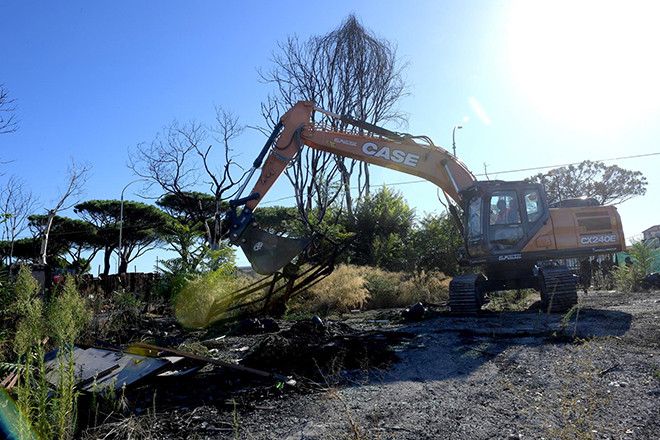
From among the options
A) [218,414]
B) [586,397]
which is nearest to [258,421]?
[218,414]

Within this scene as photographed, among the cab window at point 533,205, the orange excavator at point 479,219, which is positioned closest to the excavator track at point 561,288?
the orange excavator at point 479,219

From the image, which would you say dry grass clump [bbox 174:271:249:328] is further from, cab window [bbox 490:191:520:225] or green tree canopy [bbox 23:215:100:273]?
green tree canopy [bbox 23:215:100:273]

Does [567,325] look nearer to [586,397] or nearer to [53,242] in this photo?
[586,397]

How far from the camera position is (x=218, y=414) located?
379 cm

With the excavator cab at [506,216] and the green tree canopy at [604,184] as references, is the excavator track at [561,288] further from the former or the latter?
the green tree canopy at [604,184]

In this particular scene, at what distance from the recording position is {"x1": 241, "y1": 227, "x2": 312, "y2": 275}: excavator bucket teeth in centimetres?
868

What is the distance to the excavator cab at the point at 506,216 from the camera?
977cm

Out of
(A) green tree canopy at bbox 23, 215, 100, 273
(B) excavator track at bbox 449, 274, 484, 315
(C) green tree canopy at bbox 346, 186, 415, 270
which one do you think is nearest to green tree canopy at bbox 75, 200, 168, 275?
(A) green tree canopy at bbox 23, 215, 100, 273

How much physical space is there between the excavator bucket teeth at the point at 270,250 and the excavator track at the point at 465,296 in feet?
10.9

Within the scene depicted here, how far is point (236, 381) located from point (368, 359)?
4.94 ft

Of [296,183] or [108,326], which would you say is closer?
[108,326]

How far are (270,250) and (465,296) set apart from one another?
4056 mm

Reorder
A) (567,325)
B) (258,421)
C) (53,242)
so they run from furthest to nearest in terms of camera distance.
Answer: (53,242) → (567,325) → (258,421)

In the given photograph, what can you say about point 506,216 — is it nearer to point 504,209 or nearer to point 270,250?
point 504,209
